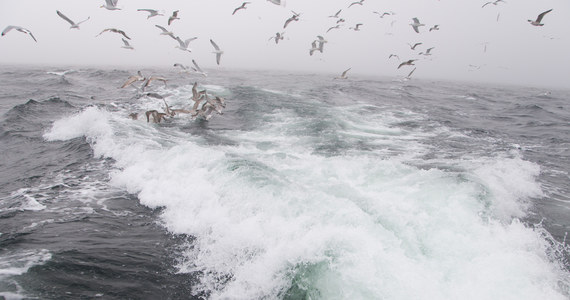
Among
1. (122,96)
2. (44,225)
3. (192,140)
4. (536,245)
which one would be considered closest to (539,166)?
(536,245)

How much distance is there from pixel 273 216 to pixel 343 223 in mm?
1233

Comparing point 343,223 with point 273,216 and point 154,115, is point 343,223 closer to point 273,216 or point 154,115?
point 273,216

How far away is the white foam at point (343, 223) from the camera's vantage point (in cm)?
461

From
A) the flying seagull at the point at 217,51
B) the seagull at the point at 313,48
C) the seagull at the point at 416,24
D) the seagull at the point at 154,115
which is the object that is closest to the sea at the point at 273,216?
the seagull at the point at 154,115

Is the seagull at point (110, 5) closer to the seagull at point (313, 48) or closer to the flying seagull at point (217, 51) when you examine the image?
the flying seagull at point (217, 51)

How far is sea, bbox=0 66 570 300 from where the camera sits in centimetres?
462

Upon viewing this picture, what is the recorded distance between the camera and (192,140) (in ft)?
39.0

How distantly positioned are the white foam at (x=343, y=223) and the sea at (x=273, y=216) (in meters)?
0.03

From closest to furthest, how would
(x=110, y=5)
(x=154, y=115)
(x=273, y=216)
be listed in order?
(x=273, y=216) → (x=110, y=5) → (x=154, y=115)

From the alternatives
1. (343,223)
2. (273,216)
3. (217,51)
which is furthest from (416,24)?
(273,216)

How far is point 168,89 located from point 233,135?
13.9 metres

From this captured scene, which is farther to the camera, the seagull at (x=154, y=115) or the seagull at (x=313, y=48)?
the seagull at (x=154, y=115)

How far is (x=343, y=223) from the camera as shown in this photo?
571 cm

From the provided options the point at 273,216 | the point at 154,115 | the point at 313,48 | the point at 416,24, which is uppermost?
the point at 416,24
